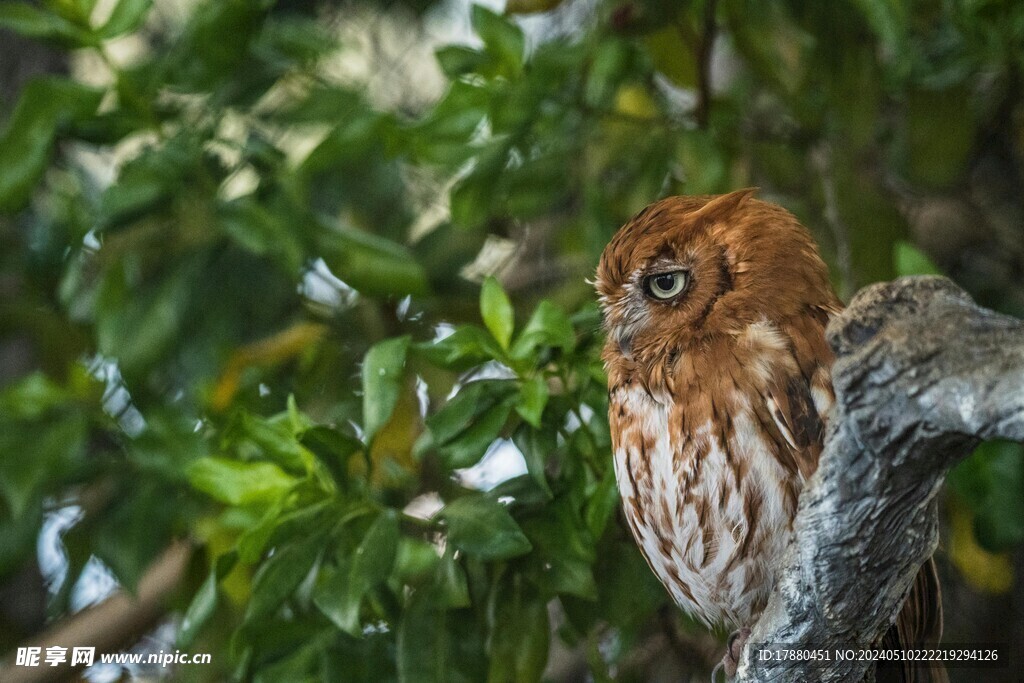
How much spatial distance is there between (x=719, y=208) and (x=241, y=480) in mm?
674

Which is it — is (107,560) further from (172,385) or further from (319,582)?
(319,582)

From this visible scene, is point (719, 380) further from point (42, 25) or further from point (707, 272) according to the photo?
point (42, 25)

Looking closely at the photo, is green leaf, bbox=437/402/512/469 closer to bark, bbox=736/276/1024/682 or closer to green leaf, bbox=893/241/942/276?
bark, bbox=736/276/1024/682

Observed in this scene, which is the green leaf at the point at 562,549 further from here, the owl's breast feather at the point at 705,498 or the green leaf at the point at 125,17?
the green leaf at the point at 125,17

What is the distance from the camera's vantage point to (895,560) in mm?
824

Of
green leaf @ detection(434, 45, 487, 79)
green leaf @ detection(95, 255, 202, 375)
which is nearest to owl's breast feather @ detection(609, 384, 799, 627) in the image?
green leaf @ detection(434, 45, 487, 79)

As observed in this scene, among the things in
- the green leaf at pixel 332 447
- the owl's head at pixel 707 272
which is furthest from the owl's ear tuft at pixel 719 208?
the green leaf at pixel 332 447

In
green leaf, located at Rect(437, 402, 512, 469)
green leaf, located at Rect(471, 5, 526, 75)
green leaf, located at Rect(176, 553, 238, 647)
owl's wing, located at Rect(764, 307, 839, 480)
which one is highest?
green leaf, located at Rect(471, 5, 526, 75)

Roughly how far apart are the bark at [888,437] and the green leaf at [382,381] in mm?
495

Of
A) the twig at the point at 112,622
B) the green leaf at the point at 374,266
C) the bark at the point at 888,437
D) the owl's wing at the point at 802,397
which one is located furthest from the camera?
the twig at the point at 112,622

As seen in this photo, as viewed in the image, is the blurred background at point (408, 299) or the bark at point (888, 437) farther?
the blurred background at point (408, 299)

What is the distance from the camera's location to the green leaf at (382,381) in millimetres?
1174

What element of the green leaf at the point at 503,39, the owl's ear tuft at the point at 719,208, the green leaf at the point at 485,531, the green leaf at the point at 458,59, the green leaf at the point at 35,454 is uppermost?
the owl's ear tuft at the point at 719,208

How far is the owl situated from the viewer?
39.1 inches
